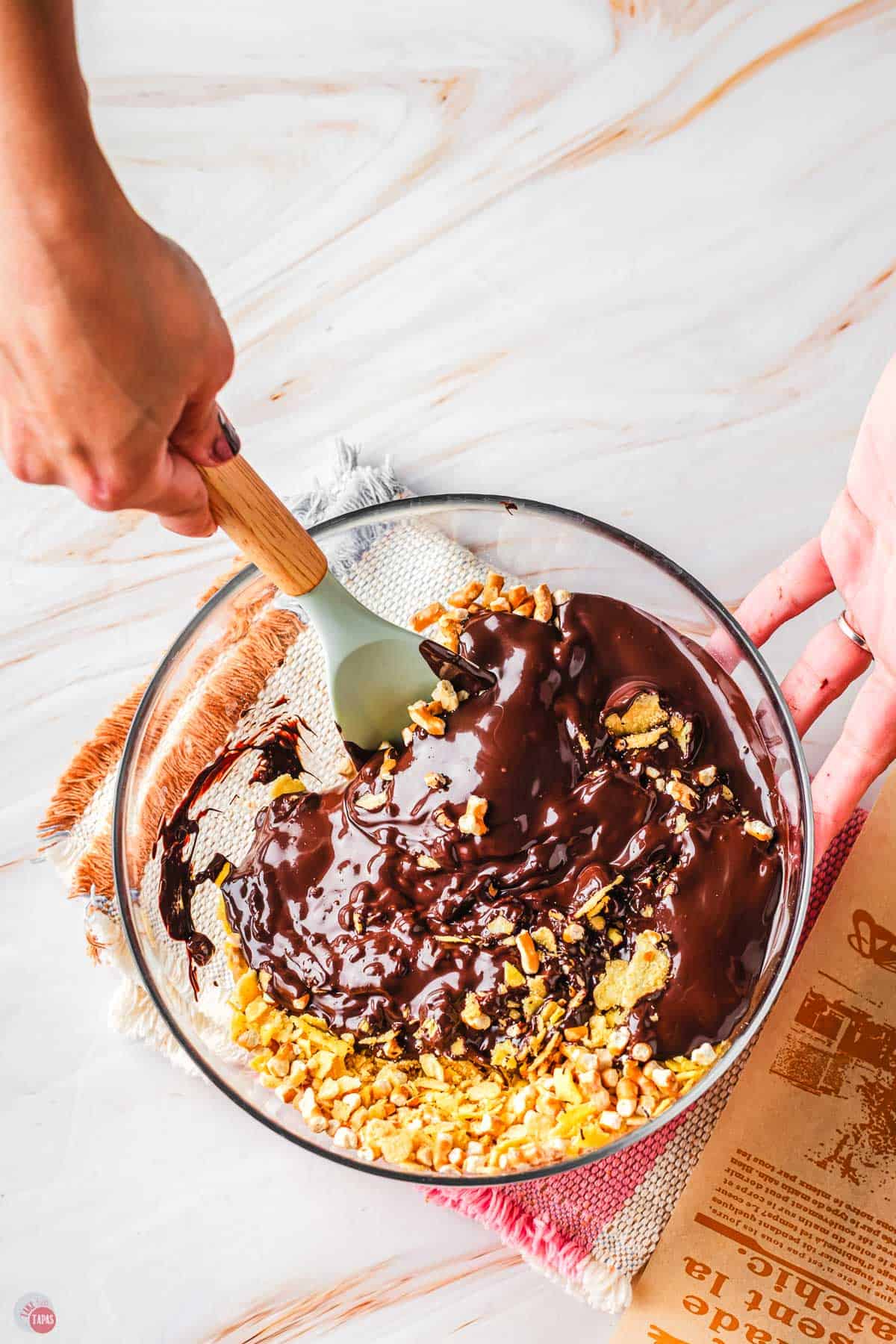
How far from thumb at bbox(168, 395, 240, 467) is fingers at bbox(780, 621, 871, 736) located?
0.73 m

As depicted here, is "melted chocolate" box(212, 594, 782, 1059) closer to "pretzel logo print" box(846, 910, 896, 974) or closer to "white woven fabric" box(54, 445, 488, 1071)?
"white woven fabric" box(54, 445, 488, 1071)

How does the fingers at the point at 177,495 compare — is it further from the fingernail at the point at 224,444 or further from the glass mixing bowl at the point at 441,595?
the glass mixing bowl at the point at 441,595

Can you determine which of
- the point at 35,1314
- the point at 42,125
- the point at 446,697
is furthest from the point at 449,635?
the point at 35,1314

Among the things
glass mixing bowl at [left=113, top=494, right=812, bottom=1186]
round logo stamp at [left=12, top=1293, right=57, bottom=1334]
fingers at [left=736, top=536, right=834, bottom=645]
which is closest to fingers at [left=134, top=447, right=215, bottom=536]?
glass mixing bowl at [left=113, top=494, right=812, bottom=1186]

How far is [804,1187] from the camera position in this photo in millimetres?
1182

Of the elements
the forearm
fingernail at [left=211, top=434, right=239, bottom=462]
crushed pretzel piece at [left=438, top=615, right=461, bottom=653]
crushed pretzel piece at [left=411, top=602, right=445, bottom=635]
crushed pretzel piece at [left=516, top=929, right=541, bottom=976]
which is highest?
the forearm

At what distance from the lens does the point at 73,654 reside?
136 cm

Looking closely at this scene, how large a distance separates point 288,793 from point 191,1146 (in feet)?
1.51

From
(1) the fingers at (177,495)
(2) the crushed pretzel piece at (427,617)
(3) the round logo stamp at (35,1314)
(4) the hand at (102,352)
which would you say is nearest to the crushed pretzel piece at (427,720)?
(2) the crushed pretzel piece at (427,617)

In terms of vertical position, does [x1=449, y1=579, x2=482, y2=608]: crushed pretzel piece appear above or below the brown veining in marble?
above

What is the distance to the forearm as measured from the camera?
0.59 meters

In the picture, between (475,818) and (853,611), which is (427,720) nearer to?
(475,818)

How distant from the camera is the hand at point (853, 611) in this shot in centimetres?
113

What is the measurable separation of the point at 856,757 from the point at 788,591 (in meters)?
0.21
